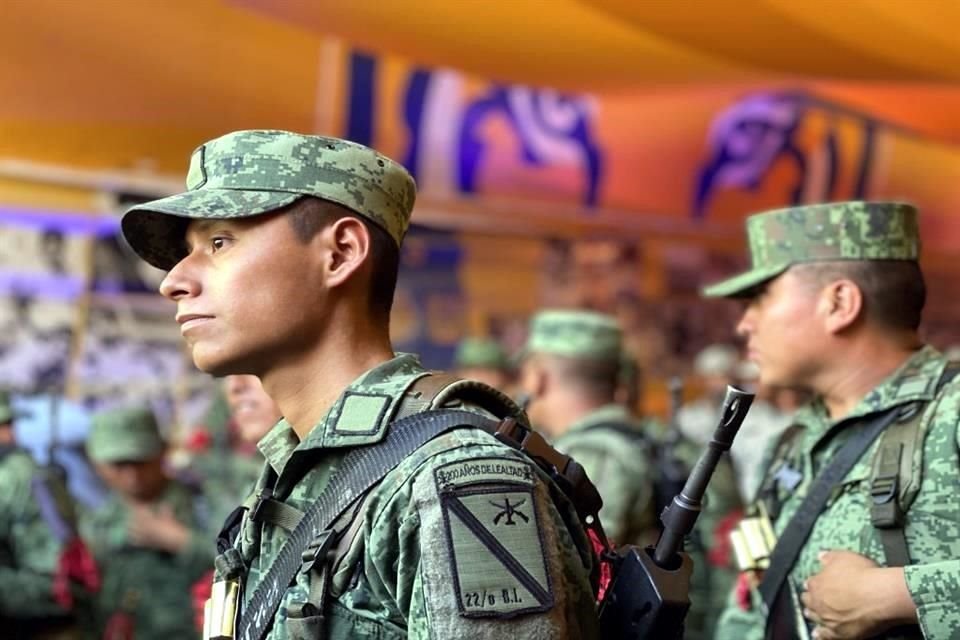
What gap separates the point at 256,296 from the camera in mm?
1957

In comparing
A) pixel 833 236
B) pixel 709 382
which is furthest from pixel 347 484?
pixel 709 382

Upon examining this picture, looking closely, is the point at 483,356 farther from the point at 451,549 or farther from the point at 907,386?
the point at 451,549

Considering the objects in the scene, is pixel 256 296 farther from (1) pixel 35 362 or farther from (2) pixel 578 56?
(1) pixel 35 362

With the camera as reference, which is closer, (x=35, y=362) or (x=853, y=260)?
(x=853, y=260)

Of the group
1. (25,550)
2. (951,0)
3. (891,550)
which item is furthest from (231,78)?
(891,550)

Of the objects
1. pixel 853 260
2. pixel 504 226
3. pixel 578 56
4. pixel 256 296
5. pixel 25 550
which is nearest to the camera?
pixel 256 296

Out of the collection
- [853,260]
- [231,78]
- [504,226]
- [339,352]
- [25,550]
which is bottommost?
[25,550]

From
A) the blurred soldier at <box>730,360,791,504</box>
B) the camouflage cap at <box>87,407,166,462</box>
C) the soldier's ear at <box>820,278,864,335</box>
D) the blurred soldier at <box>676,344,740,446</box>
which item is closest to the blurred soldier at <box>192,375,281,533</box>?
the camouflage cap at <box>87,407,166,462</box>

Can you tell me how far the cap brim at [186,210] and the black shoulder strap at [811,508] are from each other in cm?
142

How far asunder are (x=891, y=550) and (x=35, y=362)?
511 cm

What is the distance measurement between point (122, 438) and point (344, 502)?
13.6 feet

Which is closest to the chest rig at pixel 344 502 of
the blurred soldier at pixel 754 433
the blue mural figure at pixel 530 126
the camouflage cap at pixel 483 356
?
the blurred soldier at pixel 754 433

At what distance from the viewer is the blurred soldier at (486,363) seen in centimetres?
750

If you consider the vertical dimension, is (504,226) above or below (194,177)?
above
